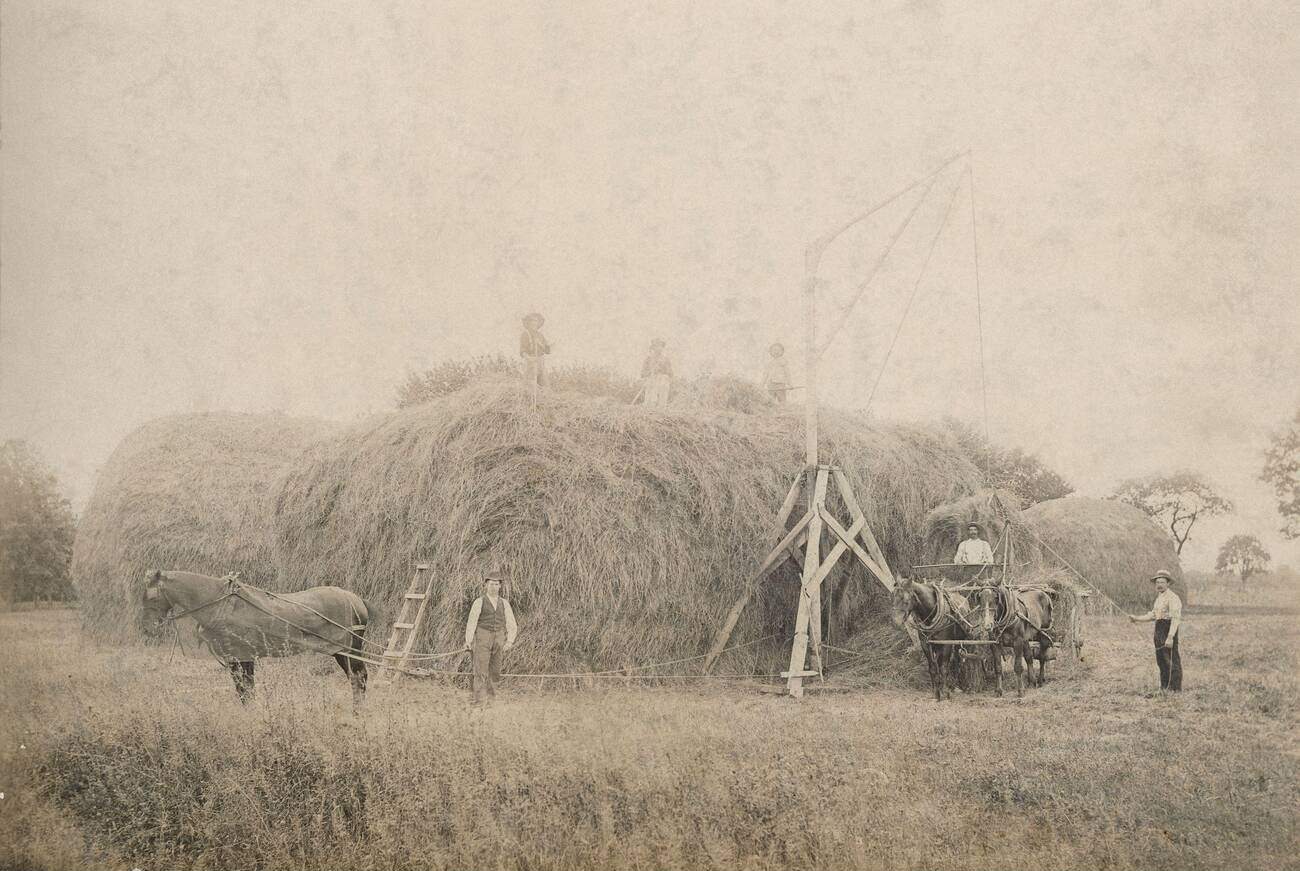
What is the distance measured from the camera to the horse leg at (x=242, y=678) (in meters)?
7.01

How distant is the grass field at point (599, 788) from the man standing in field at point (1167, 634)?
1883 mm

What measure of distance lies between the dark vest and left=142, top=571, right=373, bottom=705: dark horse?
43.6 inches

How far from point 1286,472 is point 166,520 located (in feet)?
43.1

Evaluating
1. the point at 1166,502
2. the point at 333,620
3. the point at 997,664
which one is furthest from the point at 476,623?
the point at 1166,502

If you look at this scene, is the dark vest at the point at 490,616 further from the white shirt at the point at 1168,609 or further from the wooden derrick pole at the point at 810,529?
the white shirt at the point at 1168,609

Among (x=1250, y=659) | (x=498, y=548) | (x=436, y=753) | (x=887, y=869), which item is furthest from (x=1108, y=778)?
(x=1250, y=659)

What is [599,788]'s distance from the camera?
5.13 meters

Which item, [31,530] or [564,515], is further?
[31,530]

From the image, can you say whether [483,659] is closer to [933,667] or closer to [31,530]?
[933,667]

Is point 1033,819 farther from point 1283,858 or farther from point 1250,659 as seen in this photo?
point 1250,659

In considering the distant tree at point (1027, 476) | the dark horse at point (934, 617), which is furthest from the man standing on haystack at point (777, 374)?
the distant tree at point (1027, 476)

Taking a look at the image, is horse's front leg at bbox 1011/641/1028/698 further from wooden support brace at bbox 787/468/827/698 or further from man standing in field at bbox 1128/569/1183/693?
wooden support brace at bbox 787/468/827/698

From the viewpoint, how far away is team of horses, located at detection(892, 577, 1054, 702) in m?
9.06

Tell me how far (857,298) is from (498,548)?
14.4ft
